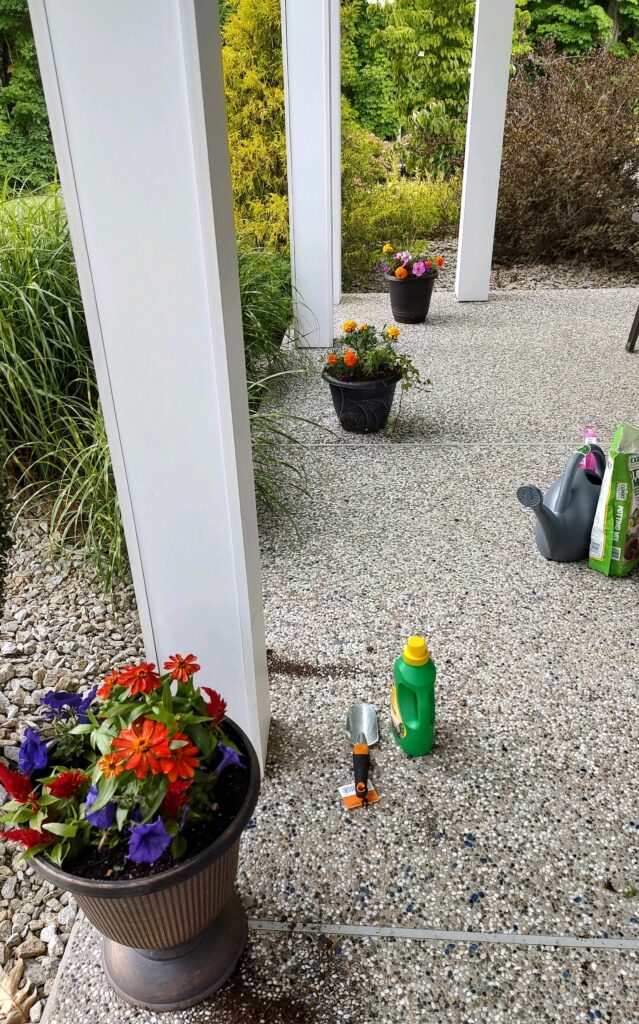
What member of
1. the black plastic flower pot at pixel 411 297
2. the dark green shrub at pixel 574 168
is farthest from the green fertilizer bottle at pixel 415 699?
the dark green shrub at pixel 574 168

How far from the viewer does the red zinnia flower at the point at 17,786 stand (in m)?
1.08

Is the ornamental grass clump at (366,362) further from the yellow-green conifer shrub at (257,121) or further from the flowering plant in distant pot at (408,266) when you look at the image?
the yellow-green conifer shrub at (257,121)

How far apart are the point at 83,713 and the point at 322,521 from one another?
1.67m

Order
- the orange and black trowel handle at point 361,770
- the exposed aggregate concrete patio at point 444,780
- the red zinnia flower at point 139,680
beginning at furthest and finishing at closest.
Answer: the orange and black trowel handle at point 361,770 → the exposed aggregate concrete patio at point 444,780 → the red zinnia flower at point 139,680

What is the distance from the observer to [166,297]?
1.25 metres

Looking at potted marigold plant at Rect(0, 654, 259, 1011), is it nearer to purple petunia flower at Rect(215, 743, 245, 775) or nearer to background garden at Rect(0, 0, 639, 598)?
purple petunia flower at Rect(215, 743, 245, 775)

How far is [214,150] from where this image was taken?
1183 mm

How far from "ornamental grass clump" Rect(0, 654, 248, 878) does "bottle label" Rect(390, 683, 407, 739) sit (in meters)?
0.59

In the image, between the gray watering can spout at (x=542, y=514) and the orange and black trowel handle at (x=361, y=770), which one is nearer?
the orange and black trowel handle at (x=361, y=770)

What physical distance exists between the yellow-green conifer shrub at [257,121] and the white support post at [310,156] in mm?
1290

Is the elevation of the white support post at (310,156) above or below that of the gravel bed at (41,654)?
above

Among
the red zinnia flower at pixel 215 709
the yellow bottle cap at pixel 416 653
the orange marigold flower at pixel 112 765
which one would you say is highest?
the orange marigold flower at pixel 112 765

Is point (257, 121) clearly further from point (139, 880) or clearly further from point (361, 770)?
point (139, 880)

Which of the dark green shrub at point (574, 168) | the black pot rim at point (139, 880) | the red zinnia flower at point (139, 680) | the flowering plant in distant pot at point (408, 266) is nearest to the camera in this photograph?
the black pot rim at point (139, 880)
